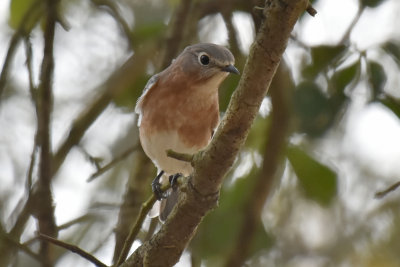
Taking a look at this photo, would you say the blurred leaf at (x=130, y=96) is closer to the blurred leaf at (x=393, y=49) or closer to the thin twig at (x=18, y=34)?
the thin twig at (x=18, y=34)

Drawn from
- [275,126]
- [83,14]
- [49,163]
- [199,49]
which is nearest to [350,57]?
[275,126]

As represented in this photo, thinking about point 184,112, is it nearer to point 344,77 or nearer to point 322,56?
point 322,56

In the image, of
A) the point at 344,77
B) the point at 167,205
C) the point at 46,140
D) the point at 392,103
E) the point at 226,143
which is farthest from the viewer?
the point at 167,205

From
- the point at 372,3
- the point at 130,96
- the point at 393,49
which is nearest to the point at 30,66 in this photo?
the point at 130,96

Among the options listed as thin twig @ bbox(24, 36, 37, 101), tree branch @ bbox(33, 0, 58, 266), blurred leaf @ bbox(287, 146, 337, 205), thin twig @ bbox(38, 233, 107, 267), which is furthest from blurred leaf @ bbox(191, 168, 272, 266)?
thin twig @ bbox(38, 233, 107, 267)

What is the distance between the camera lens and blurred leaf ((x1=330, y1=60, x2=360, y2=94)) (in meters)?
4.33

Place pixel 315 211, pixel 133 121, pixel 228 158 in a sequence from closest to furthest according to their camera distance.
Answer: pixel 228 158 < pixel 133 121 < pixel 315 211

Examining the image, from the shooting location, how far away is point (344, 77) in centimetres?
436

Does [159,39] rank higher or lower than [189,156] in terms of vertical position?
higher

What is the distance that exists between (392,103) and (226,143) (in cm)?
137

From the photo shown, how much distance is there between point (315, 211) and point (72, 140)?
3.14m

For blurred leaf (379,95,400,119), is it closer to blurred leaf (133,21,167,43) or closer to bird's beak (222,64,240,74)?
bird's beak (222,64,240,74)

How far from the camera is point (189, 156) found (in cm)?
327

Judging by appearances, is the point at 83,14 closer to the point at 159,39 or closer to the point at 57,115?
the point at 57,115
